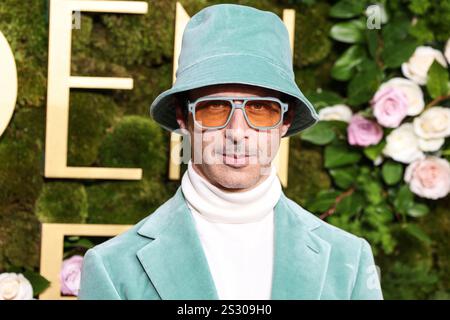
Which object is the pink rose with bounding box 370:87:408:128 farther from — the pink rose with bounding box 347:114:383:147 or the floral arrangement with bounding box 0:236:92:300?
the floral arrangement with bounding box 0:236:92:300

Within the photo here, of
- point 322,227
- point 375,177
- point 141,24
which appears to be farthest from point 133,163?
point 322,227

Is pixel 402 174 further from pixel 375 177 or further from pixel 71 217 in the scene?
pixel 71 217

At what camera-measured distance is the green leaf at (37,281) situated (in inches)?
92.2

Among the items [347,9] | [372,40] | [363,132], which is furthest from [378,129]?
[347,9]

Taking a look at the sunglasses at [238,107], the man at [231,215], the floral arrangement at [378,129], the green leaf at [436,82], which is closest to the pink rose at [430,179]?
the floral arrangement at [378,129]

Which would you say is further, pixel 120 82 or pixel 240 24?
pixel 120 82

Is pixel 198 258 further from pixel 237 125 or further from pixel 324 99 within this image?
pixel 324 99

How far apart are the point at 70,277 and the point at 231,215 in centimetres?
102

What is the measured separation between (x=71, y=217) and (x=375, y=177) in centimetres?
94

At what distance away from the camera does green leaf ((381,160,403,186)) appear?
8.14 ft

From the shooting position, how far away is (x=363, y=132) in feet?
8.07

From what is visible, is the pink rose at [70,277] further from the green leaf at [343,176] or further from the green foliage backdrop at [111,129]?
the green leaf at [343,176]

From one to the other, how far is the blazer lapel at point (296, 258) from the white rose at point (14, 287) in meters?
1.07
